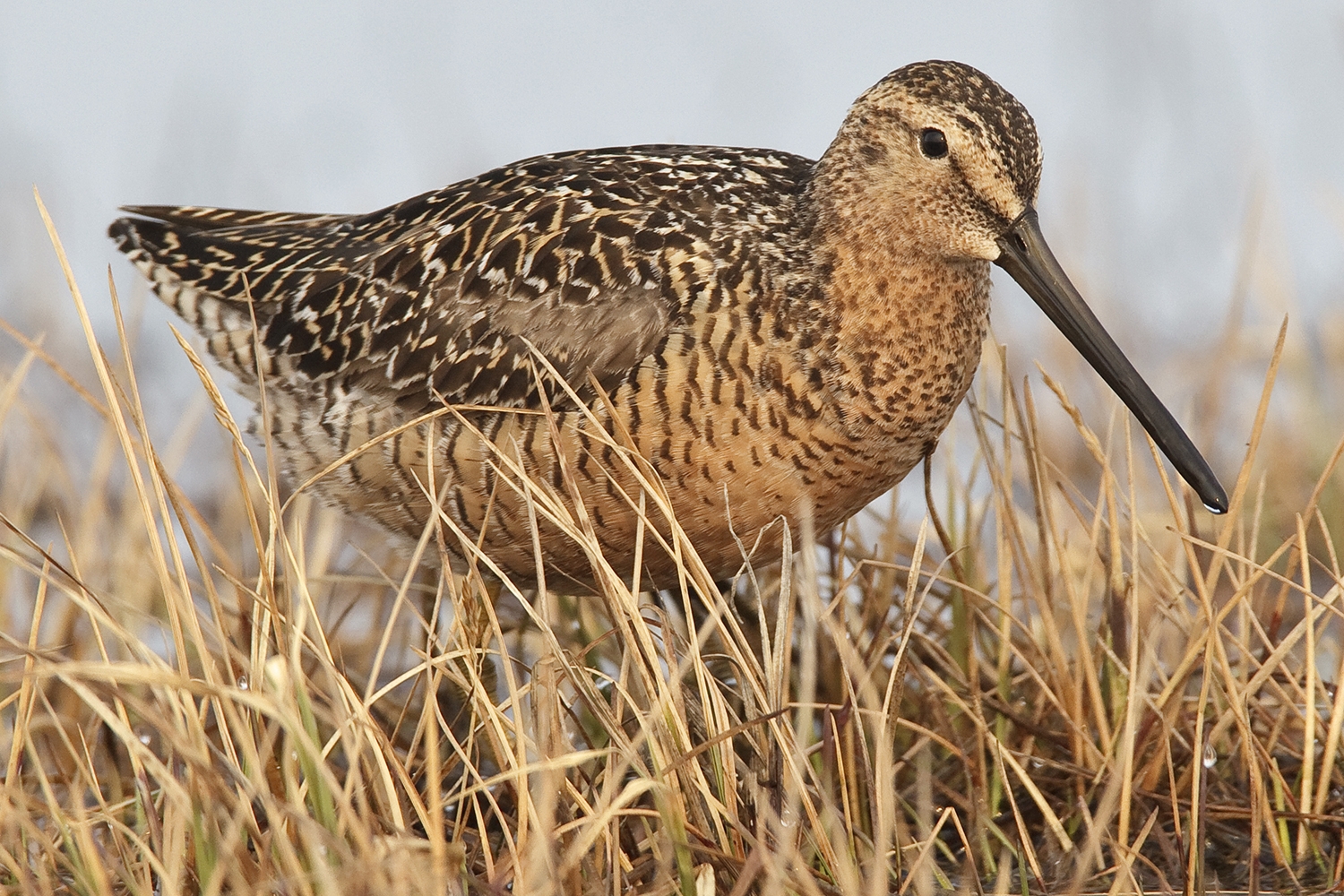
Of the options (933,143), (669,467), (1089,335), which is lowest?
(669,467)

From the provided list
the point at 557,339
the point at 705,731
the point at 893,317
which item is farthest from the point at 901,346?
the point at 705,731

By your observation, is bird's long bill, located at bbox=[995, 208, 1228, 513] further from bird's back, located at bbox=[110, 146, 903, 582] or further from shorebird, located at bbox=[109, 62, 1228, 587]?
bird's back, located at bbox=[110, 146, 903, 582]

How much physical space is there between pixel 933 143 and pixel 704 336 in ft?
1.97

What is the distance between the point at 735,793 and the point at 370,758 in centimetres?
70

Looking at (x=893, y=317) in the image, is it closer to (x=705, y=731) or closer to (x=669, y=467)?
(x=669, y=467)

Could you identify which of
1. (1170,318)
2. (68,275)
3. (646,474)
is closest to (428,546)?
(646,474)

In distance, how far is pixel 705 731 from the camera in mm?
2701

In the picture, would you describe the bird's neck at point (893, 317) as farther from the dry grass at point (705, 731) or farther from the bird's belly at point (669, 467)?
the dry grass at point (705, 731)

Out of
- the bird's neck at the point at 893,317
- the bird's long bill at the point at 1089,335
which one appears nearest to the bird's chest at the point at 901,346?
the bird's neck at the point at 893,317

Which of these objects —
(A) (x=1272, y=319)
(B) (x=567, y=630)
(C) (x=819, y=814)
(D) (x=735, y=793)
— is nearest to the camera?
(D) (x=735, y=793)

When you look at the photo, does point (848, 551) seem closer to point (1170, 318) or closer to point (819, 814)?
point (819, 814)

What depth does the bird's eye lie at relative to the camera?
3.19 meters

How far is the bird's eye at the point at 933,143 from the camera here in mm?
3186

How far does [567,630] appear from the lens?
3887 millimetres
